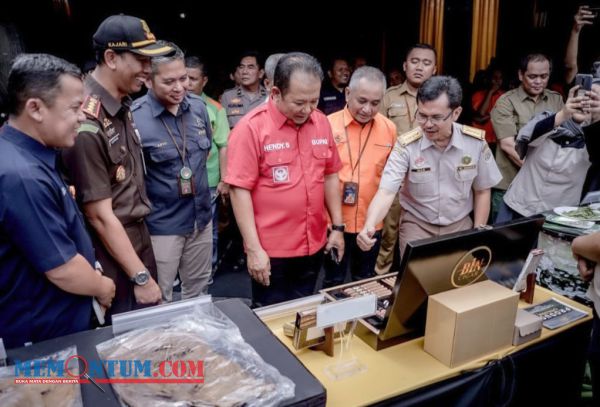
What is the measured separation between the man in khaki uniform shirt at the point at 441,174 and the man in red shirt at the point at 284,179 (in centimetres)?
31

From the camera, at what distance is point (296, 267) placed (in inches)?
87.9

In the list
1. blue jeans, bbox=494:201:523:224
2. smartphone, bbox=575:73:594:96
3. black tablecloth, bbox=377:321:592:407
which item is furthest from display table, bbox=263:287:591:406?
blue jeans, bbox=494:201:523:224

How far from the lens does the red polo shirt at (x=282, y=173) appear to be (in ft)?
6.60

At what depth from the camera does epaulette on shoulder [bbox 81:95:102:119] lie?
A: 1715 mm

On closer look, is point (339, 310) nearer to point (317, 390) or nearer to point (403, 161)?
point (317, 390)

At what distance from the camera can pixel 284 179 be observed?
2.07m

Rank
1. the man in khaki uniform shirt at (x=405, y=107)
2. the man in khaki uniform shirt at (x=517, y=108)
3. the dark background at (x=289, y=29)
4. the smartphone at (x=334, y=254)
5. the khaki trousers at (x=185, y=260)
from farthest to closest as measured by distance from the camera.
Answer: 1. the dark background at (x=289, y=29)
2. the man in khaki uniform shirt at (x=405, y=107)
3. the man in khaki uniform shirt at (x=517, y=108)
4. the khaki trousers at (x=185, y=260)
5. the smartphone at (x=334, y=254)

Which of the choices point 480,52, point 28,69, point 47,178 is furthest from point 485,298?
point 480,52

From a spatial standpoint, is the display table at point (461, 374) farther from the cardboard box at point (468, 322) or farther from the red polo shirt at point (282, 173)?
the red polo shirt at point (282, 173)

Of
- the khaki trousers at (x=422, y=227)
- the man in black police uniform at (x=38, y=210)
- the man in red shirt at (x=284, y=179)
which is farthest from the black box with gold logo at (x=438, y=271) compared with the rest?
the man in black police uniform at (x=38, y=210)

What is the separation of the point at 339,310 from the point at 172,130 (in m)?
1.56

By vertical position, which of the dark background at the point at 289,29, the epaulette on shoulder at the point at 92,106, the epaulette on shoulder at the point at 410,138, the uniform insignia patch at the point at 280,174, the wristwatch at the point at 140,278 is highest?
the dark background at the point at 289,29

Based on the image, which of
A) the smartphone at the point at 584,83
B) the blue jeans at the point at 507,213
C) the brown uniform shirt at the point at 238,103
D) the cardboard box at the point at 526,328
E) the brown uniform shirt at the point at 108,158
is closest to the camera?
the cardboard box at the point at 526,328

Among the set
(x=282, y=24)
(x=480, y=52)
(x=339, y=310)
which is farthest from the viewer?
(x=282, y=24)
